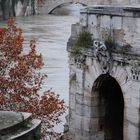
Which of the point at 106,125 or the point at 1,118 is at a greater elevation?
the point at 1,118

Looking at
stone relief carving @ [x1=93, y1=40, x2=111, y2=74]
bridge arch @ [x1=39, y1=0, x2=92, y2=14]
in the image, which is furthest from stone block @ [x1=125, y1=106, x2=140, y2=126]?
bridge arch @ [x1=39, y1=0, x2=92, y2=14]

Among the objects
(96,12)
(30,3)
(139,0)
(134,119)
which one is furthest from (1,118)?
(30,3)

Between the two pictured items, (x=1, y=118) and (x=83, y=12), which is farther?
(x=83, y=12)

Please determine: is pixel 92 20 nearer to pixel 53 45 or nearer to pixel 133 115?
pixel 133 115

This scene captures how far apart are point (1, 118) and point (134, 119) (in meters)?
5.83

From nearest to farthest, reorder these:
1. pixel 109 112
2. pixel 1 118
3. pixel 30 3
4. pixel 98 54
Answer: pixel 1 118
pixel 98 54
pixel 109 112
pixel 30 3

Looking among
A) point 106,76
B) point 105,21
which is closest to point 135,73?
point 106,76

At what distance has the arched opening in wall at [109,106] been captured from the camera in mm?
14266

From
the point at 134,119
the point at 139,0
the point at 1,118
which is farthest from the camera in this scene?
the point at 139,0

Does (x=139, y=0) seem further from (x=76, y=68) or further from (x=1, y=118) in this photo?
(x=1, y=118)

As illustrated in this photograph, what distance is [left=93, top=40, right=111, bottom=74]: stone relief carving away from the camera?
1325 centimetres

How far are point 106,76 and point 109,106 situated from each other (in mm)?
1091

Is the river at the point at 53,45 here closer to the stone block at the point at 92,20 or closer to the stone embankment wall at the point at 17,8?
the stone embankment wall at the point at 17,8

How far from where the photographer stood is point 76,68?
14867 millimetres
